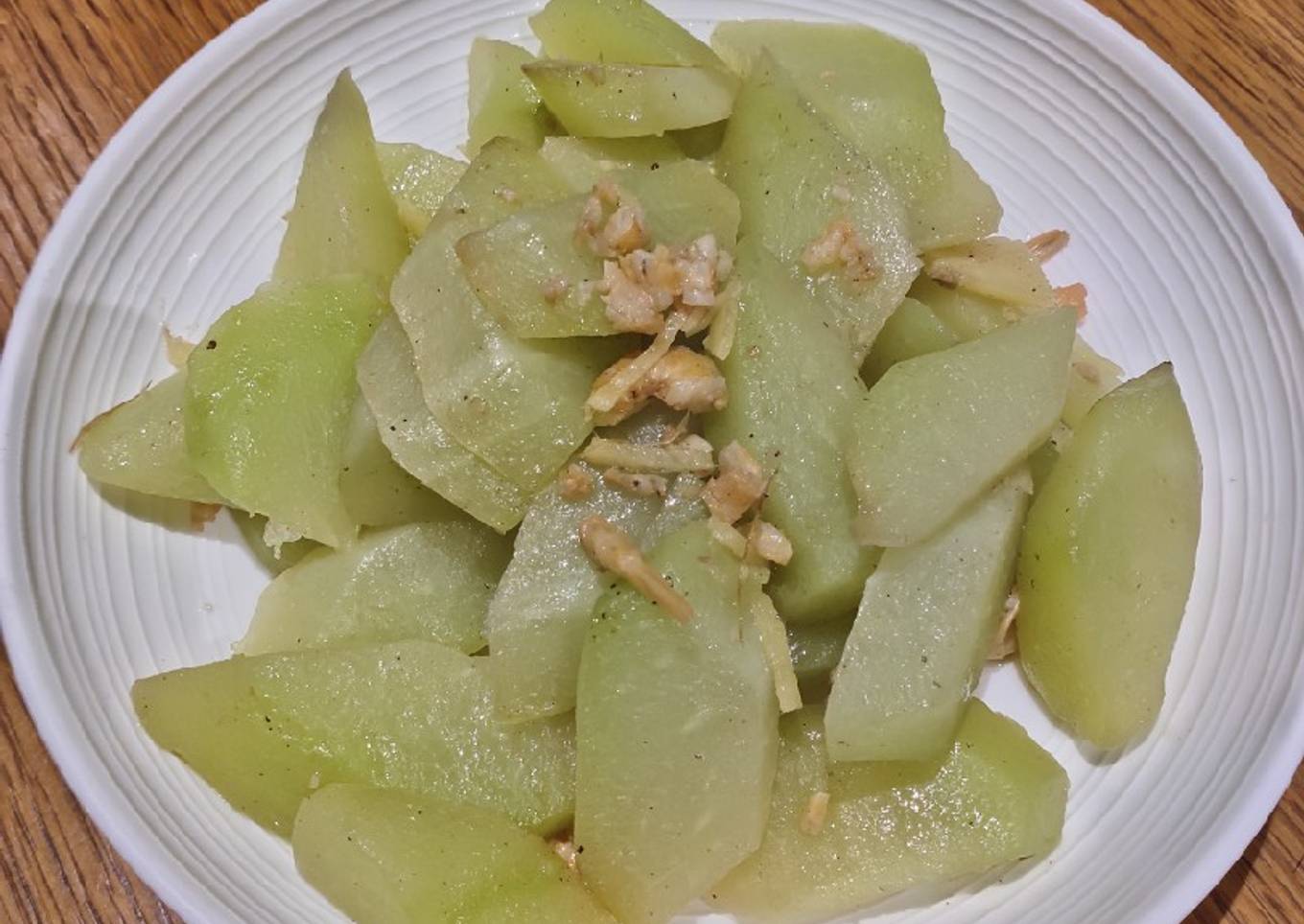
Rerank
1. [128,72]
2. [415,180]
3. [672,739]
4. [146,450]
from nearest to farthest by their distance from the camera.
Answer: [672,739] < [146,450] < [415,180] < [128,72]

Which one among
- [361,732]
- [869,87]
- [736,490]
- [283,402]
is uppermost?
[869,87]

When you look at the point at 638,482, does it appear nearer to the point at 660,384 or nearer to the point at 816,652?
the point at 660,384

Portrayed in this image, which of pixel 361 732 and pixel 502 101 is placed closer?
pixel 361 732

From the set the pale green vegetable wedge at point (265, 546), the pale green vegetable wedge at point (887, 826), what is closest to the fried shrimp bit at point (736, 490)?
the pale green vegetable wedge at point (887, 826)

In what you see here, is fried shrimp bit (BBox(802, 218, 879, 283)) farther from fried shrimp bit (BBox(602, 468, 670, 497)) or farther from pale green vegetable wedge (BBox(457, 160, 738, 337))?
fried shrimp bit (BBox(602, 468, 670, 497))

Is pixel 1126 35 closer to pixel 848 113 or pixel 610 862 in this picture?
pixel 848 113

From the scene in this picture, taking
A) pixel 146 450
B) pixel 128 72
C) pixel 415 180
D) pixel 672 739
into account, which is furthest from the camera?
pixel 128 72

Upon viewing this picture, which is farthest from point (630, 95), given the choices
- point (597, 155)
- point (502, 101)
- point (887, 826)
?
point (887, 826)
